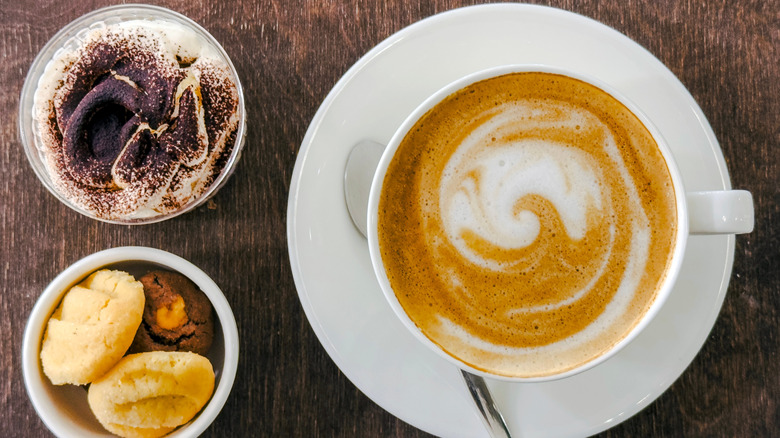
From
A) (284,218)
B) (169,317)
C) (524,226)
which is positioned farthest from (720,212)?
(169,317)

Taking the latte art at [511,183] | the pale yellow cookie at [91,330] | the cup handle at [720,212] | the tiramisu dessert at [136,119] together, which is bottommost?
the pale yellow cookie at [91,330]

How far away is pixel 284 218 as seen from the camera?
1.16 metres

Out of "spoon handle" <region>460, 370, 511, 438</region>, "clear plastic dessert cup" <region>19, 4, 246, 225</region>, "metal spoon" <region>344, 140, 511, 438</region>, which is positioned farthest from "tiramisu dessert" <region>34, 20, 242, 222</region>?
"spoon handle" <region>460, 370, 511, 438</region>

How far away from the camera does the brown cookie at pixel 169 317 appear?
1.07 metres

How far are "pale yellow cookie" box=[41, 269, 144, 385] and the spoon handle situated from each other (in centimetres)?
53

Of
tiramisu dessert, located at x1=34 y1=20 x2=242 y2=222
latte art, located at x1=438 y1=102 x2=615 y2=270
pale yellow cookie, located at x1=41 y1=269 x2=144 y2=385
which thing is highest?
tiramisu dessert, located at x1=34 y1=20 x2=242 y2=222

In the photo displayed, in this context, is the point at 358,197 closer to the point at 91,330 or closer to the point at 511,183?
the point at 511,183

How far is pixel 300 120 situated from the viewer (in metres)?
1.15

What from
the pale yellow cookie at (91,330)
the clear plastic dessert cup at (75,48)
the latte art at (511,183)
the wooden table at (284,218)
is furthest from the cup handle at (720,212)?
the pale yellow cookie at (91,330)

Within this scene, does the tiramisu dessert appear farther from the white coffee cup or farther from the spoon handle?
the spoon handle

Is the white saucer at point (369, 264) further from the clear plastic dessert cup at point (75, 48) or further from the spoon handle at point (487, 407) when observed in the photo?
the clear plastic dessert cup at point (75, 48)

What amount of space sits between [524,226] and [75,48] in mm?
820

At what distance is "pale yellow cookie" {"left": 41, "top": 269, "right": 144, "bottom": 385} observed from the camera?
3.28 ft

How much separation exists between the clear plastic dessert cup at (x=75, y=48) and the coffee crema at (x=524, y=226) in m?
0.33
